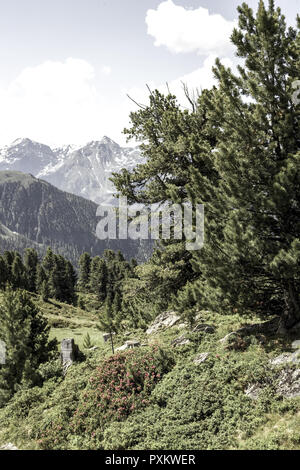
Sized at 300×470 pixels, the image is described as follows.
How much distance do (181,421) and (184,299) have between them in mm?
7342

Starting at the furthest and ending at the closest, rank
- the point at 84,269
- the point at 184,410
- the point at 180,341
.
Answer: the point at 84,269 → the point at 180,341 → the point at 184,410

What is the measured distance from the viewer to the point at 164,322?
21.5m

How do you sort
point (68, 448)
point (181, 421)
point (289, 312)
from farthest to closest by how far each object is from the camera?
point (289, 312), point (68, 448), point (181, 421)

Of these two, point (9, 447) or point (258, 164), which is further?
point (9, 447)

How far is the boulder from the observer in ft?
67.8

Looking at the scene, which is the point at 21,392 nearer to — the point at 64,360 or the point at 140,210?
the point at 64,360

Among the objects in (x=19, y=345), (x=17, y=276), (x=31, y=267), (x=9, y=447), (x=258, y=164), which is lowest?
(x=9, y=447)

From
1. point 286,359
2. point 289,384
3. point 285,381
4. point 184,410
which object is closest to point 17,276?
point 184,410

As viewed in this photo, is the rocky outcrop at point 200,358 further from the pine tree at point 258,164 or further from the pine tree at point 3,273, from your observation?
the pine tree at point 3,273

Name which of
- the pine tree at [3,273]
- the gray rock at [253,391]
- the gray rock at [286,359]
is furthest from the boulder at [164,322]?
the pine tree at [3,273]

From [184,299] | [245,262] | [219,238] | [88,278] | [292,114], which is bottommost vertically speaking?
[88,278]

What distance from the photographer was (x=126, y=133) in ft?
74.5

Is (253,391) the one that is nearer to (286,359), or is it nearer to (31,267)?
(286,359)
